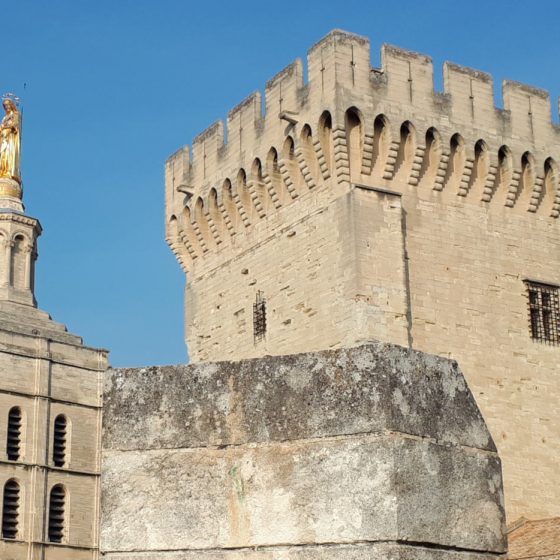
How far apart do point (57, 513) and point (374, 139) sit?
2729 cm

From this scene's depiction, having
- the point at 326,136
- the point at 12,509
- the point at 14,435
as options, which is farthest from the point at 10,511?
the point at 326,136

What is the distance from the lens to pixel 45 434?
4194 centimetres

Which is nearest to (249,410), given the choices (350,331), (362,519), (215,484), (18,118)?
(215,484)

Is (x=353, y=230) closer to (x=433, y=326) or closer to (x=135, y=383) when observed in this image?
(x=433, y=326)

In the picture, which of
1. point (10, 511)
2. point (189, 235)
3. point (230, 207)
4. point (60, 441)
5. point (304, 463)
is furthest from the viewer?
point (60, 441)

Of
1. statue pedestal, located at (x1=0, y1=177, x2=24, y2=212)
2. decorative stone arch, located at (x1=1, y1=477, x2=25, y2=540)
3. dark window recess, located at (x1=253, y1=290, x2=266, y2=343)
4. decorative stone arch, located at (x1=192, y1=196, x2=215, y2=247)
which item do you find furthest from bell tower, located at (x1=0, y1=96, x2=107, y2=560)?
dark window recess, located at (x1=253, y1=290, x2=266, y2=343)

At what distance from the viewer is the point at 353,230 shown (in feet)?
60.7

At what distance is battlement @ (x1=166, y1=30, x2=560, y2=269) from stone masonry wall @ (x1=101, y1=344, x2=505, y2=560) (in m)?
13.6

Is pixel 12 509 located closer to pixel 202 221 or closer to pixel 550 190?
pixel 202 221

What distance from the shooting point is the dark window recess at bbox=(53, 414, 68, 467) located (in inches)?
1688

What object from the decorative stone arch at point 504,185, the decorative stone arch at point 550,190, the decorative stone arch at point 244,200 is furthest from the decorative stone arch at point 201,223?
the decorative stone arch at point 550,190

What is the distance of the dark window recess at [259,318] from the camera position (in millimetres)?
20506

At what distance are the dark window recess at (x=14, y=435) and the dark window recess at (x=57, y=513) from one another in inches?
84.5

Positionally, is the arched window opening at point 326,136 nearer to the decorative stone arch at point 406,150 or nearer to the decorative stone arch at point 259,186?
the decorative stone arch at point 406,150
